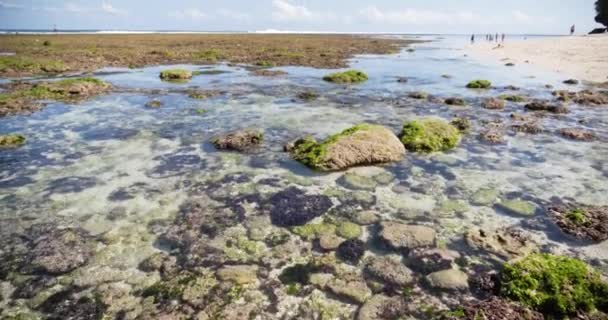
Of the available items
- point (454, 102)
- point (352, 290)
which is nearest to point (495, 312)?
point (352, 290)

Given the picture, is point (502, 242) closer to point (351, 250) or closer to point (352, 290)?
point (351, 250)

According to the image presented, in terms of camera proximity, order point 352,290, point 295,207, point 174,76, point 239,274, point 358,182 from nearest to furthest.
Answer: point 352,290
point 239,274
point 295,207
point 358,182
point 174,76

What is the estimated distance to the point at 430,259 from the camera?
709 centimetres

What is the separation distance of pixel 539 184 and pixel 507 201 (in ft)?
5.73

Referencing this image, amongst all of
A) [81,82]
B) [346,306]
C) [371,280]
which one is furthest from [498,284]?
[81,82]

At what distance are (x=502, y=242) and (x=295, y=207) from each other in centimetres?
452

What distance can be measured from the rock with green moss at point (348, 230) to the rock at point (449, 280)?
1839 millimetres

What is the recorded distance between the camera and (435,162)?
1223cm

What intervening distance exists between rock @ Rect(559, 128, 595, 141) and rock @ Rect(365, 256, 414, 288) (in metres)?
11.9

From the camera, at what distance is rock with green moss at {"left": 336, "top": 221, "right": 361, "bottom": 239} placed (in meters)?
8.00

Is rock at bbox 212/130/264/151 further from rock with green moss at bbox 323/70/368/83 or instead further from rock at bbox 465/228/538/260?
rock with green moss at bbox 323/70/368/83

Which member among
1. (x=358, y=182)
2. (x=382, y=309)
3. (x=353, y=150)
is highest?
(x=353, y=150)

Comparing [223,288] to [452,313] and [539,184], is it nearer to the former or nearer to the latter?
[452,313]

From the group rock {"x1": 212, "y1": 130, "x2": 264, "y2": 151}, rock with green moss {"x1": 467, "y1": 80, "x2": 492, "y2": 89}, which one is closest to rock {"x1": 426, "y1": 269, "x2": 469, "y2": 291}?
rock {"x1": 212, "y1": 130, "x2": 264, "y2": 151}
